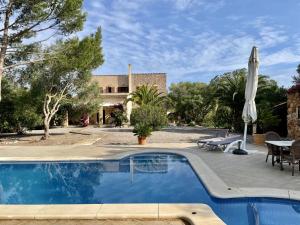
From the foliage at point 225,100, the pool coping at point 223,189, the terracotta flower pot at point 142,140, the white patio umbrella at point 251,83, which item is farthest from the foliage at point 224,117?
the pool coping at point 223,189

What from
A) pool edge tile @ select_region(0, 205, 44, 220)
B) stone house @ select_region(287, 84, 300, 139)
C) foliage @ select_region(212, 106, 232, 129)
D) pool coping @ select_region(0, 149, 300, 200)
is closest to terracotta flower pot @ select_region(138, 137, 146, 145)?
pool coping @ select_region(0, 149, 300, 200)

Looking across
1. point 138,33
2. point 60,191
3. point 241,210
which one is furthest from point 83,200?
point 138,33

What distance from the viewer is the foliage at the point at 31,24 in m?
18.7

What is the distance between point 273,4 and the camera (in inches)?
650

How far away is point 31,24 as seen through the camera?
Result: 19484mm

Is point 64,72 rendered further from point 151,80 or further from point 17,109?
point 151,80

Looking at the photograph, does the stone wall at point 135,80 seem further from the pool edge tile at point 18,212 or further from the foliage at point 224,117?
the pool edge tile at point 18,212

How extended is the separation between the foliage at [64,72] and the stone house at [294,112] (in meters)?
12.3

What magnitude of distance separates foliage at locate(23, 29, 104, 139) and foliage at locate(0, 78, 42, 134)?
1189 mm

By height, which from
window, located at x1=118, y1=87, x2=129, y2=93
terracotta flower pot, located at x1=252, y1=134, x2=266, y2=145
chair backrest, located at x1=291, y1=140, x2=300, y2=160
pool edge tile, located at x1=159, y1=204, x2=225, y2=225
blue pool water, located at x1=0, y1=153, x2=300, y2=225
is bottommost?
blue pool water, located at x1=0, y1=153, x2=300, y2=225

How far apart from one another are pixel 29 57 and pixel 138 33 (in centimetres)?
1019

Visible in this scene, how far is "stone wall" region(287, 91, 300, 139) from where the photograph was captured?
19141mm

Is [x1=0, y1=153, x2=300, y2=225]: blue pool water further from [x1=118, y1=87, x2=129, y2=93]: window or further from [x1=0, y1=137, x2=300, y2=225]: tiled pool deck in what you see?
[x1=118, y1=87, x2=129, y2=93]: window

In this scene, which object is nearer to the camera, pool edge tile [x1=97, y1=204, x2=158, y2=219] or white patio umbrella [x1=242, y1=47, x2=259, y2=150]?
pool edge tile [x1=97, y1=204, x2=158, y2=219]
